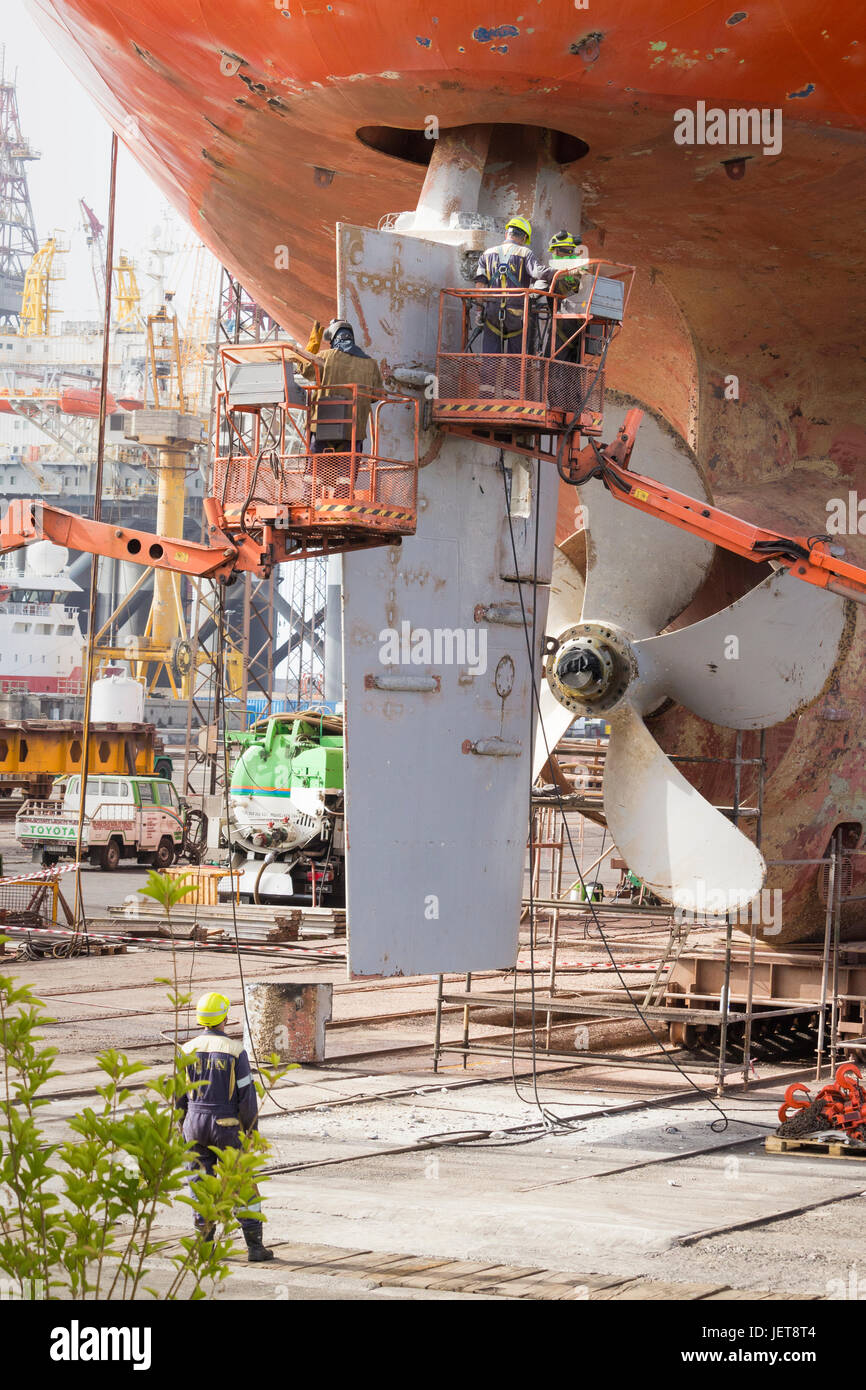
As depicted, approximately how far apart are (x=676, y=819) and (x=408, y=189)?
568 centimetres

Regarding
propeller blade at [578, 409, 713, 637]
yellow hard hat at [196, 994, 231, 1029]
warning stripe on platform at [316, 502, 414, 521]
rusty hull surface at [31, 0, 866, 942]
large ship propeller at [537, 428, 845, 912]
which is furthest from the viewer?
propeller blade at [578, 409, 713, 637]

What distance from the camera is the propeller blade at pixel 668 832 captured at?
12109 mm

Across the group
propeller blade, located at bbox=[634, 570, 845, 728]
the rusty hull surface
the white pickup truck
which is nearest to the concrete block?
propeller blade, located at bbox=[634, 570, 845, 728]

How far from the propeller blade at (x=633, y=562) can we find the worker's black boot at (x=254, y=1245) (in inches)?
278

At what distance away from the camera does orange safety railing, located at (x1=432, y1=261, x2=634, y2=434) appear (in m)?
11.5

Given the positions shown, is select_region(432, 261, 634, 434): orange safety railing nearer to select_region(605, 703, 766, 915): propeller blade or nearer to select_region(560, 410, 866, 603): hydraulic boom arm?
select_region(560, 410, 866, 603): hydraulic boom arm

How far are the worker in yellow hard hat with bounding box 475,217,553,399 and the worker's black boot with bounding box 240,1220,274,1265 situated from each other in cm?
594

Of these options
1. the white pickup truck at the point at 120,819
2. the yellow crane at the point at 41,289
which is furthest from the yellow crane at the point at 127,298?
the white pickup truck at the point at 120,819

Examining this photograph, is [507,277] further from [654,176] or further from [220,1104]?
[220,1104]

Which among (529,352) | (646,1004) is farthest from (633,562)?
(646,1004)

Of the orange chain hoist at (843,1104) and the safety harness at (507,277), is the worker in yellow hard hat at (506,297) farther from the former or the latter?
the orange chain hoist at (843,1104)

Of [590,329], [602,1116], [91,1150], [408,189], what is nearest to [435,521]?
[590,329]

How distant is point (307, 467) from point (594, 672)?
11.8 feet

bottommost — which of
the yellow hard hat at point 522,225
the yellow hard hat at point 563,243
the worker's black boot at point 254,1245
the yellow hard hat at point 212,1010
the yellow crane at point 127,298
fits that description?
the worker's black boot at point 254,1245
